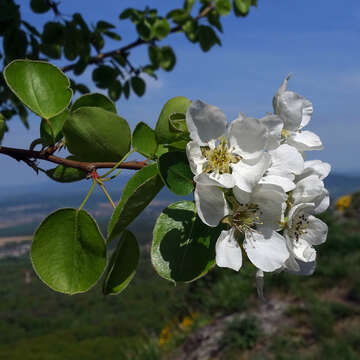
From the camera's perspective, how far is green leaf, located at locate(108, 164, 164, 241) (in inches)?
22.7

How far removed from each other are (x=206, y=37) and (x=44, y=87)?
1.81 m

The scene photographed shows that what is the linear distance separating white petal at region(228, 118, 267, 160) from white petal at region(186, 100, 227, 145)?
2cm

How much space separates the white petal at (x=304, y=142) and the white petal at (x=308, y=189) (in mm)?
81

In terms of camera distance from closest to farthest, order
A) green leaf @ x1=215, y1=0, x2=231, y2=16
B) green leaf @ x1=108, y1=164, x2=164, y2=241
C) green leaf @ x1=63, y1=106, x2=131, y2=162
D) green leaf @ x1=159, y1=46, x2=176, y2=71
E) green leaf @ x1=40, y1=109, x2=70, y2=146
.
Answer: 1. green leaf @ x1=108, y1=164, x2=164, y2=241
2. green leaf @ x1=63, y1=106, x2=131, y2=162
3. green leaf @ x1=40, y1=109, x2=70, y2=146
4. green leaf @ x1=215, y1=0, x2=231, y2=16
5. green leaf @ x1=159, y1=46, x2=176, y2=71

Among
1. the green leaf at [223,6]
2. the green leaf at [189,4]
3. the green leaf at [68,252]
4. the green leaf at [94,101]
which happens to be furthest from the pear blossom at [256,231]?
the green leaf at [189,4]

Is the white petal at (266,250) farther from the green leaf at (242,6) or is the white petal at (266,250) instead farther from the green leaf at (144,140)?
the green leaf at (242,6)

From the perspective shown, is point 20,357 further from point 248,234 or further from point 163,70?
point 248,234

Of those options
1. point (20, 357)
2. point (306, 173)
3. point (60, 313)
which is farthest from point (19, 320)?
point (306, 173)

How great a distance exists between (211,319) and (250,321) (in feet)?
3.67

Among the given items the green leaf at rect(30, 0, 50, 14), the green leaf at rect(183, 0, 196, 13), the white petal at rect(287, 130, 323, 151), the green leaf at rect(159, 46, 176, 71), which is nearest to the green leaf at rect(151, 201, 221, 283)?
the white petal at rect(287, 130, 323, 151)

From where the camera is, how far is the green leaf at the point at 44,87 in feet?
2.49

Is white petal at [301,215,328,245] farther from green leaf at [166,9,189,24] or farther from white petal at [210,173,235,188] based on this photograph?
green leaf at [166,9,189,24]

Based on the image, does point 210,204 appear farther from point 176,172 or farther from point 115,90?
point 115,90

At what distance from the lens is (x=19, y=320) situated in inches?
1029
